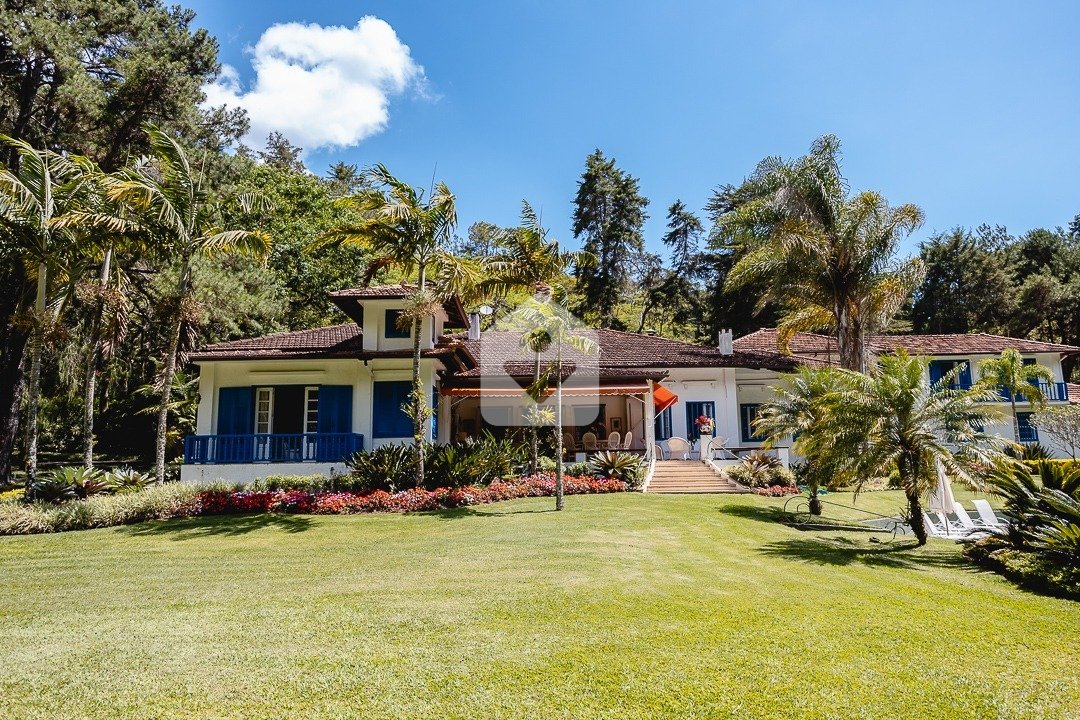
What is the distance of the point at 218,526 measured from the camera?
561 inches

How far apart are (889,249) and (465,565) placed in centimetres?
2184

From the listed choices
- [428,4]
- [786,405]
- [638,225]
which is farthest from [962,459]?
[638,225]

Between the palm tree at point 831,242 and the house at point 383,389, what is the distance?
3.90 m

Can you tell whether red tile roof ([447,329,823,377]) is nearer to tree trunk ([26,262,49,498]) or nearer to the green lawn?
tree trunk ([26,262,49,498])

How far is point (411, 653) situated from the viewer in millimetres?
6359

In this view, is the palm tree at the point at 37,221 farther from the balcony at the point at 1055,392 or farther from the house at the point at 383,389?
the balcony at the point at 1055,392

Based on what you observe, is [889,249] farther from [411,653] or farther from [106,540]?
[106,540]

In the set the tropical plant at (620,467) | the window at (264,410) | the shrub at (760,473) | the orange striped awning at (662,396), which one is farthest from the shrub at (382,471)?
the shrub at (760,473)

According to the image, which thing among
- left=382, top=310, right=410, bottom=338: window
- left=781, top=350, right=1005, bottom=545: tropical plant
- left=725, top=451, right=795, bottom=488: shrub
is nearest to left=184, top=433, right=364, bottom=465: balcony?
left=382, top=310, right=410, bottom=338: window

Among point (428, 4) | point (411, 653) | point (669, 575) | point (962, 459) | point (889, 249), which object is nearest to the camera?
point (411, 653)

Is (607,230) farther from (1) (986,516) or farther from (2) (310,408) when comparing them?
(1) (986,516)

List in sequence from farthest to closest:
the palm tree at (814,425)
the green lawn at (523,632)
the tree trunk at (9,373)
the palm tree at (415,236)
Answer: the tree trunk at (9,373)
the palm tree at (415,236)
the palm tree at (814,425)
the green lawn at (523,632)

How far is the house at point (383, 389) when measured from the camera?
67.3ft

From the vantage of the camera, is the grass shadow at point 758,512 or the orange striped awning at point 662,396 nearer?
the grass shadow at point 758,512
